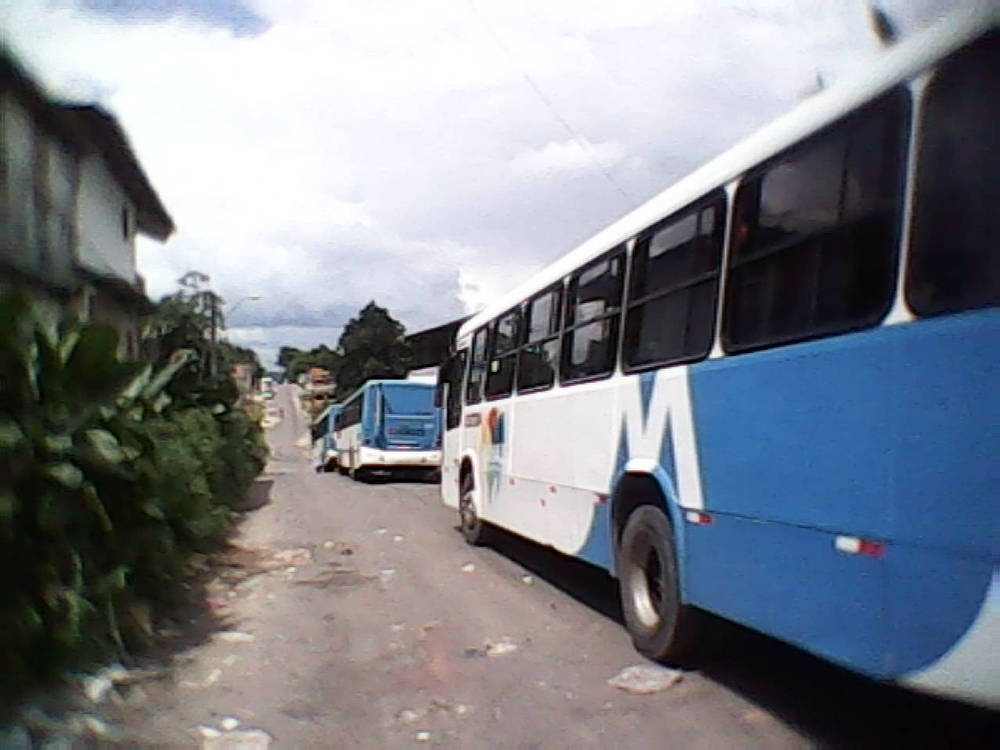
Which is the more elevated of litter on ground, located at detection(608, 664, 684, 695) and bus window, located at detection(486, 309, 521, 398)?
bus window, located at detection(486, 309, 521, 398)

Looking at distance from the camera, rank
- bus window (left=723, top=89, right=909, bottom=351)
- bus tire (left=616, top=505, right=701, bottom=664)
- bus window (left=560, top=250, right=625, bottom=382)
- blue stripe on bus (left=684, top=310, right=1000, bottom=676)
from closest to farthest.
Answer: blue stripe on bus (left=684, top=310, right=1000, bottom=676)
bus window (left=723, top=89, right=909, bottom=351)
bus tire (left=616, top=505, right=701, bottom=664)
bus window (left=560, top=250, right=625, bottom=382)

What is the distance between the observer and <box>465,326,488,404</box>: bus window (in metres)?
11.2

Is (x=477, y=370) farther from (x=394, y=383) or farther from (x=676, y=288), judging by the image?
(x=394, y=383)

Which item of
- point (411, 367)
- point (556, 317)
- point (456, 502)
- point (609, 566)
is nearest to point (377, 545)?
point (456, 502)

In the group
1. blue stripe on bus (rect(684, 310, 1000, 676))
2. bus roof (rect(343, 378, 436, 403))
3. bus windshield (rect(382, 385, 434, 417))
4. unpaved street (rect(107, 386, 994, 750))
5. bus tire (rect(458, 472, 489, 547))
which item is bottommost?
unpaved street (rect(107, 386, 994, 750))

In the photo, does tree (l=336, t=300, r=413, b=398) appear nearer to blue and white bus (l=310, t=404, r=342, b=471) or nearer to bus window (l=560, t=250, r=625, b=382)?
blue and white bus (l=310, t=404, r=342, b=471)

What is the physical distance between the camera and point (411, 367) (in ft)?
90.4

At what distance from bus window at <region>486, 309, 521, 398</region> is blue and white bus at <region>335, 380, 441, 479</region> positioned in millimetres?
14768

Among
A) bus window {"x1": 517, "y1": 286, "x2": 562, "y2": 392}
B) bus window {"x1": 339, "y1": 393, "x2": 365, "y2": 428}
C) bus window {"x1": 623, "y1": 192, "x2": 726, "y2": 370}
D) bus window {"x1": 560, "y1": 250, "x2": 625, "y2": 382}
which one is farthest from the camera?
bus window {"x1": 339, "y1": 393, "x2": 365, "y2": 428}

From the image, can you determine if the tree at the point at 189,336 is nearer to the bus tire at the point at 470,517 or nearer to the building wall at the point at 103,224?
the building wall at the point at 103,224

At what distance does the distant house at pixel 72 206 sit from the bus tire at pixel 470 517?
16.2ft

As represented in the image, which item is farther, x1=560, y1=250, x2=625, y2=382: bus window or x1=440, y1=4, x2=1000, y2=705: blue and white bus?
x1=560, y1=250, x2=625, y2=382: bus window

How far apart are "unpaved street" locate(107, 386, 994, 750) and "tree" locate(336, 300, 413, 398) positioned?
12436 millimetres

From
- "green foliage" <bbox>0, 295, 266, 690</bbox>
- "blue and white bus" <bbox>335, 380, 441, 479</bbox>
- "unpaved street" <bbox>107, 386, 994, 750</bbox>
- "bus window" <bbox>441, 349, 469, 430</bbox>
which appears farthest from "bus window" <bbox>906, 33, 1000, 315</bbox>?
"blue and white bus" <bbox>335, 380, 441, 479</bbox>
